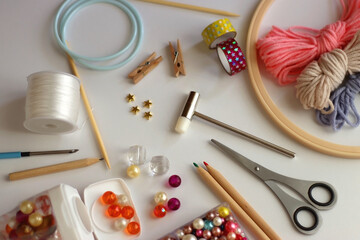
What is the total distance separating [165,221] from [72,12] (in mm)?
738

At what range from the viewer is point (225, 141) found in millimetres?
1059

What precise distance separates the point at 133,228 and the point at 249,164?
1.22 feet

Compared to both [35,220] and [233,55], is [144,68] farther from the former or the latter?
[35,220]

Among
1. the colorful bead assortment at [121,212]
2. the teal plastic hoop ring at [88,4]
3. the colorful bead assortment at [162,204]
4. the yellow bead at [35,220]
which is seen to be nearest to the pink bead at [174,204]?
the colorful bead assortment at [162,204]

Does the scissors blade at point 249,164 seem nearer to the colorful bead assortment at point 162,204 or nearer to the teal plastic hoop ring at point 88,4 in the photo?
the colorful bead assortment at point 162,204

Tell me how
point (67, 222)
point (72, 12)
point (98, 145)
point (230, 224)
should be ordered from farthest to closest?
point (72, 12) < point (98, 145) < point (230, 224) < point (67, 222)

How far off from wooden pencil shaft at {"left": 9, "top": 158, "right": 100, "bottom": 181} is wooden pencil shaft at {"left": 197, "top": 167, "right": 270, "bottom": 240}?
1.07 feet

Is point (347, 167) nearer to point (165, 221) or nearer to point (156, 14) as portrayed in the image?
point (165, 221)

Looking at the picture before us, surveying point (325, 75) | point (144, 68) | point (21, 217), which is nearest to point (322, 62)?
point (325, 75)

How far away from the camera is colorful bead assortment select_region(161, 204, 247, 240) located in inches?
36.6

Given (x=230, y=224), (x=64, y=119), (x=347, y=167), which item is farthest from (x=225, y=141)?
(x=64, y=119)

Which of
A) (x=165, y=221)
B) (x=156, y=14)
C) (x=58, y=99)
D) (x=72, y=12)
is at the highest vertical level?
(x=72, y=12)

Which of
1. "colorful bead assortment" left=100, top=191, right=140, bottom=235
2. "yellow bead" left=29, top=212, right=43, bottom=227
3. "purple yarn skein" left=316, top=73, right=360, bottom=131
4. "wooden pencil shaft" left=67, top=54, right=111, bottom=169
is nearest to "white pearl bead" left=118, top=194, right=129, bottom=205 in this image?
"colorful bead assortment" left=100, top=191, right=140, bottom=235

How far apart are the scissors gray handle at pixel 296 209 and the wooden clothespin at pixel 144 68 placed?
1.62ft
